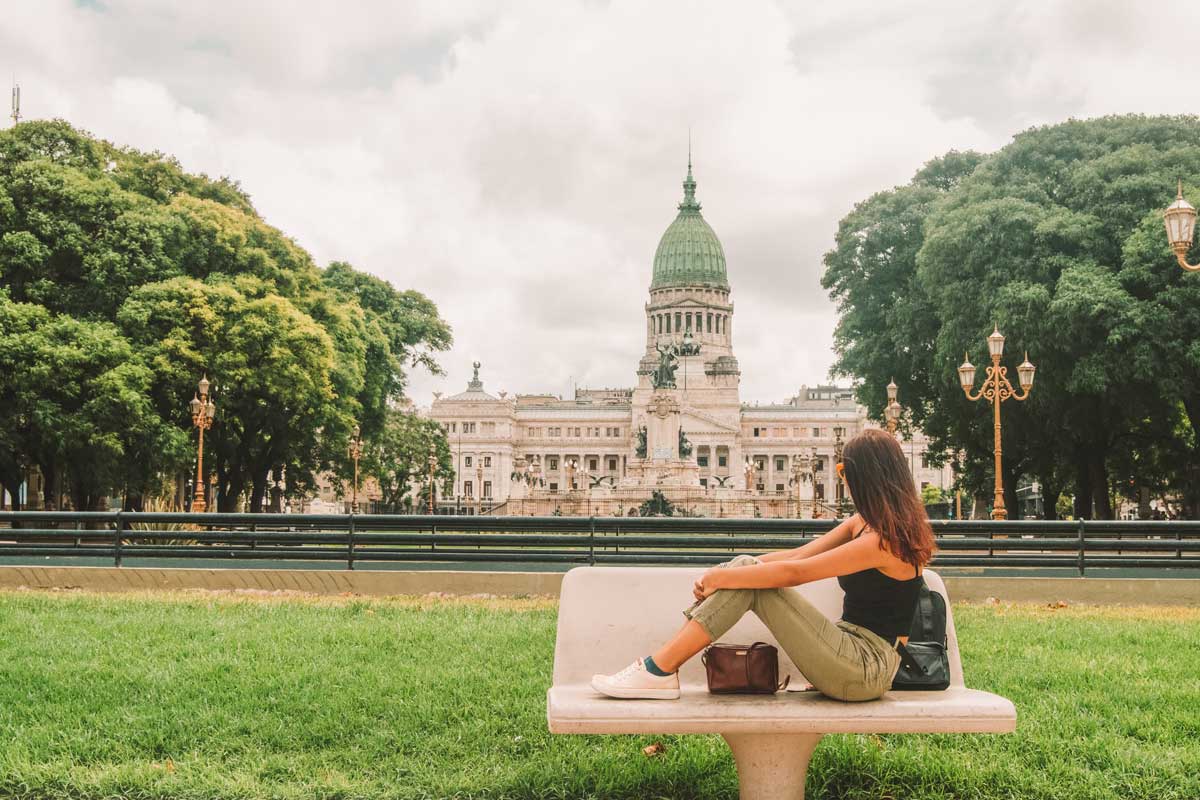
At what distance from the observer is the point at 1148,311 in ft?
92.3

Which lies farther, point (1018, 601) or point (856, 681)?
point (1018, 601)

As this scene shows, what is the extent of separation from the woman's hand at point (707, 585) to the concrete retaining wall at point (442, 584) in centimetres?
956

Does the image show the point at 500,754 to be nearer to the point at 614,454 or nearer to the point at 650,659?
the point at 650,659

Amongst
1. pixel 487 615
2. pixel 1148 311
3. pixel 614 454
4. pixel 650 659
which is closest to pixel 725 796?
pixel 650 659

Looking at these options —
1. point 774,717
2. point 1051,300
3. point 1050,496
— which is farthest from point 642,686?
point 1050,496

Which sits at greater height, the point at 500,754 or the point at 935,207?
the point at 935,207

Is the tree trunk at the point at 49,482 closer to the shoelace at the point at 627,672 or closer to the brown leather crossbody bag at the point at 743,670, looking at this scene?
the shoelace at the point at 627,672

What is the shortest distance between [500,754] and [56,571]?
37.0ft

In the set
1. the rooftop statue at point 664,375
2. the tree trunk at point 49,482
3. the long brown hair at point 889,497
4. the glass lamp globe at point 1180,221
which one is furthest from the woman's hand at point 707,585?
the rooftop statue at point 664,375

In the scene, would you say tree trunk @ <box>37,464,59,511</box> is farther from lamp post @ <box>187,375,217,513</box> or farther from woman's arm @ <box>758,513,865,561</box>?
woman's arm @ <box>758,513,865,561</box>

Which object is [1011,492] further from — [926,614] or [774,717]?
[774,717]

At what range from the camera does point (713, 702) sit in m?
5.32

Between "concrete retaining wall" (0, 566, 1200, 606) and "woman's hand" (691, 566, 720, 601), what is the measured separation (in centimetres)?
956

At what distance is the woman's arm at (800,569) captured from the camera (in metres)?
5.19
